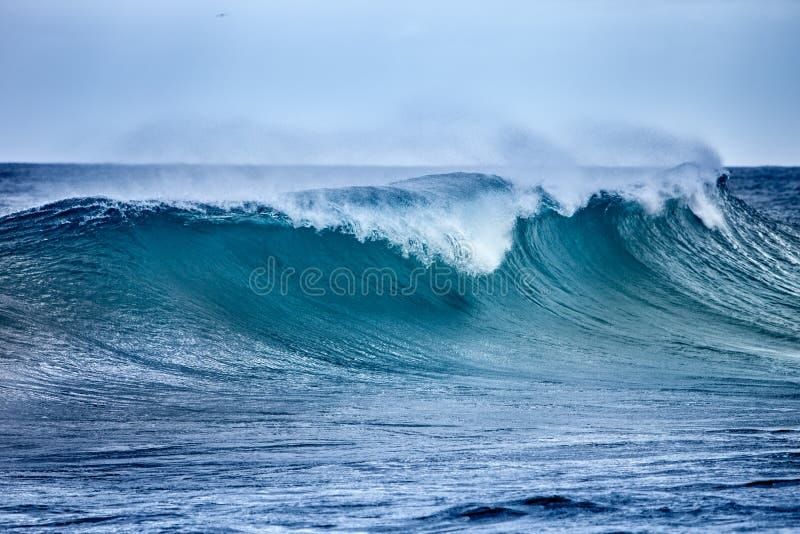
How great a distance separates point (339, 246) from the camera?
36.8 feet

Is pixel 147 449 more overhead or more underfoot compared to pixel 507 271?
more underfoot

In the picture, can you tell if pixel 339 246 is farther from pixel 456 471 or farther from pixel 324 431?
pixel 456 471

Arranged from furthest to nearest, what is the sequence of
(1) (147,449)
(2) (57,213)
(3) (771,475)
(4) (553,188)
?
1. (4) (553,188)
2. (2) (57,213)
3. (1) (147,449)
4. (3) (771,475)

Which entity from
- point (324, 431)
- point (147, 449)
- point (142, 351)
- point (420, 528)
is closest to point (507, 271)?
point (142, 351)

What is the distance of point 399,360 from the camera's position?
328 inches

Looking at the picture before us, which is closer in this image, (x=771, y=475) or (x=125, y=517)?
(x=125, y=517)

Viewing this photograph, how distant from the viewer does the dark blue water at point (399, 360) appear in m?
4.48

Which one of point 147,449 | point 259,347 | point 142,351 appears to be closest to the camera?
point 147,449

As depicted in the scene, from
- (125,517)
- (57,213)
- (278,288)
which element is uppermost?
(57,213)

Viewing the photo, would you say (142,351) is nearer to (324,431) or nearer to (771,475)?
(324,431)

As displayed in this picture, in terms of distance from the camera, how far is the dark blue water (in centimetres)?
448

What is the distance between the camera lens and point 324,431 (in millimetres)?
5793

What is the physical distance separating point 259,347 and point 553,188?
24.3ft

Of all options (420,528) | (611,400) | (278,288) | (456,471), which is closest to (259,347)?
(278,288)
